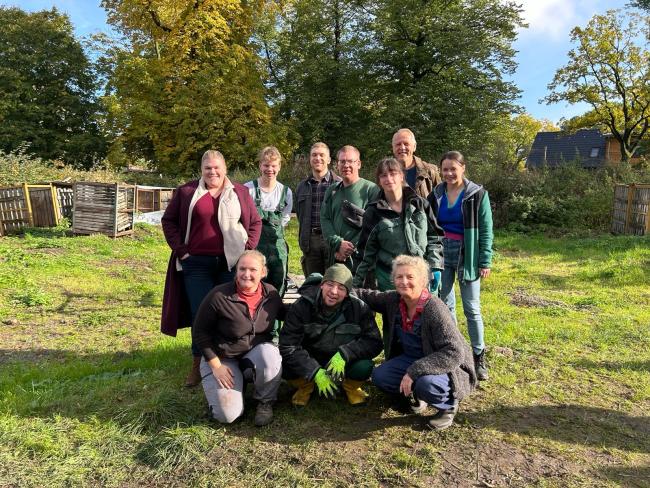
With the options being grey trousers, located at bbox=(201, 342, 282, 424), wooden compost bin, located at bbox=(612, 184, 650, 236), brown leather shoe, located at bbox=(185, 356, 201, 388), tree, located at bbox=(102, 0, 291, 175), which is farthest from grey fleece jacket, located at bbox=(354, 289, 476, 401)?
tree, located at bbox=(102, 0, 291, 175)

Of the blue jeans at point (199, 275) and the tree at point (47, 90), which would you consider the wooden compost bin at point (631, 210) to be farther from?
the tree at point (47, 90)

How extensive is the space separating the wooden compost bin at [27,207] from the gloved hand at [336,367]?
44.5 feet

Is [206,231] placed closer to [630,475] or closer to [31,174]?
[630,475]

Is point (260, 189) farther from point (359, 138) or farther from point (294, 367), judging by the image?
point (359, 138)

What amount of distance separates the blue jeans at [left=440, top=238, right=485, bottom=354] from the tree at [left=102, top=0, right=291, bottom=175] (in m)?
19.6

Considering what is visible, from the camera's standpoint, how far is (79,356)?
505 cm

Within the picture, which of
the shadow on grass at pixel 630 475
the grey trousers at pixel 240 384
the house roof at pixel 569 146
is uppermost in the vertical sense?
the house roof at pixel 569 146

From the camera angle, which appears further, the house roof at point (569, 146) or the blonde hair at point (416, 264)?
the house roof at point (569, 146)

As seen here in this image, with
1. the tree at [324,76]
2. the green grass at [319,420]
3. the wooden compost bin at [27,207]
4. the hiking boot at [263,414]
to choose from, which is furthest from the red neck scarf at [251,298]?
the tree at [324,76]

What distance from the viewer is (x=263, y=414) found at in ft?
11.1

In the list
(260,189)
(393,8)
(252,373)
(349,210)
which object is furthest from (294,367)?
(393,8)

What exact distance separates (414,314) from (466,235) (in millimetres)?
→ 984

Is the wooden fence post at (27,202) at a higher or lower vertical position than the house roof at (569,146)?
lower

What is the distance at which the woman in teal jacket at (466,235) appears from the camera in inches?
155
